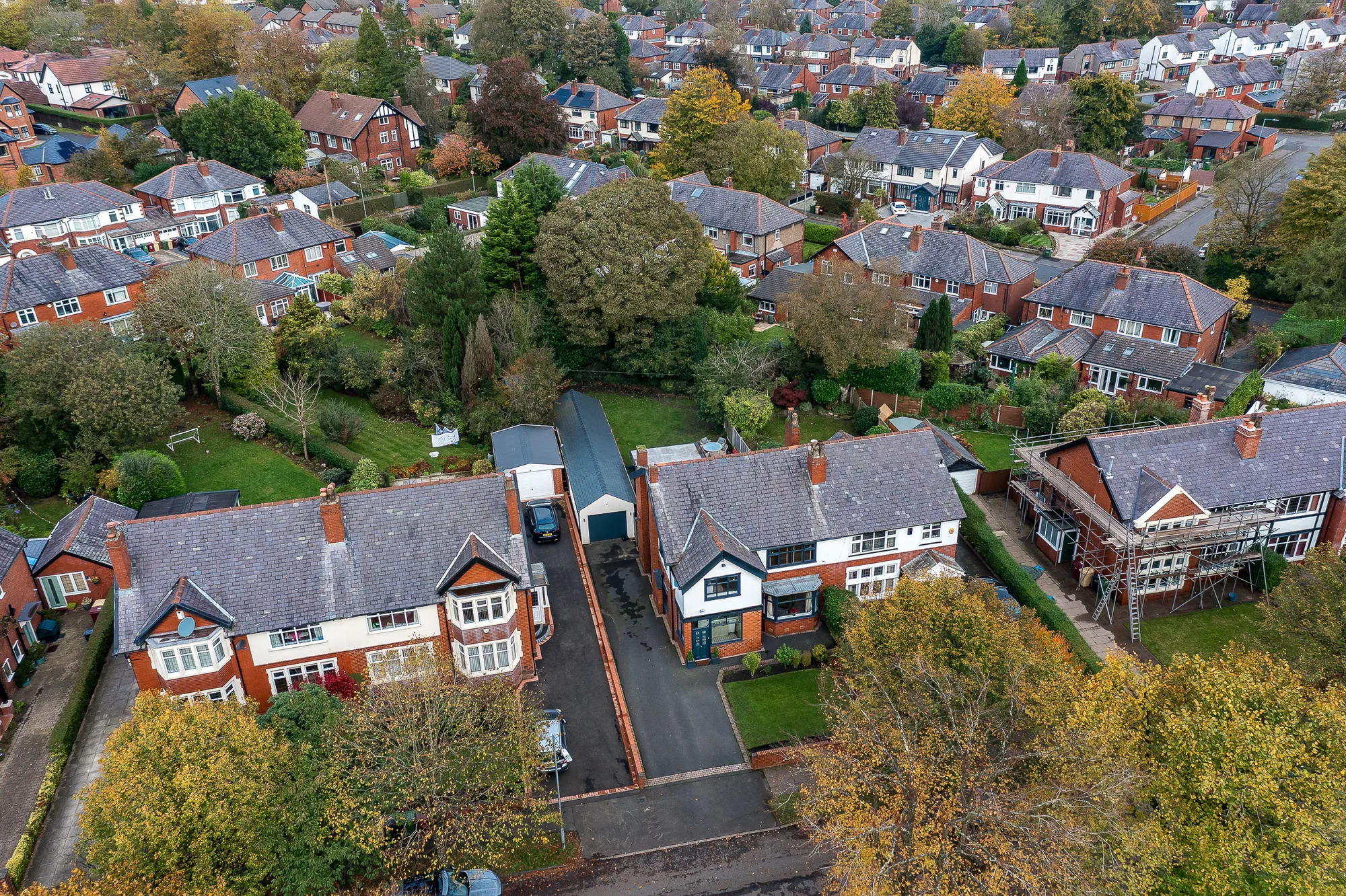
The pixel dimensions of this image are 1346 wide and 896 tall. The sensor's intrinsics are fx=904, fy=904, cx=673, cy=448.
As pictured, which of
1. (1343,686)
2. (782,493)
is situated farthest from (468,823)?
(1343,686)

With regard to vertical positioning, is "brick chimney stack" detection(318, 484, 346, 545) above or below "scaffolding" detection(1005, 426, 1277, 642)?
above

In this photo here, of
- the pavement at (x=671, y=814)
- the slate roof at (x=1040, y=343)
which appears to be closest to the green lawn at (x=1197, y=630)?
the pavement at (x=671, y=814)

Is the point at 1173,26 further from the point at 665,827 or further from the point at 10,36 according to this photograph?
the point at 10,36

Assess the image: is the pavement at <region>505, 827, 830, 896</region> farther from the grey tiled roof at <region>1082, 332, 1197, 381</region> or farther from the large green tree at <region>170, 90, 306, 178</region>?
the large green tree at <region>170, 90, 306, 178</region>

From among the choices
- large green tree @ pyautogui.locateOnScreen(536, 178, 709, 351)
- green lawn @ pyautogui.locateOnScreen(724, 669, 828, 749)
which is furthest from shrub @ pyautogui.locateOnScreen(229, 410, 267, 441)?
green lawn @ pyautogui.locateOnScreen(724, 669, 828, 749)

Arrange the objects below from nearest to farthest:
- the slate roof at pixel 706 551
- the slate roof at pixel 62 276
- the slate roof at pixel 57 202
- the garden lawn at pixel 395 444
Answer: the slate roof at pixel 706 551 < the garden lawn at pixel 395 444 < the slate roof at pixel 62 276 < the slate roof at pixel 57 202

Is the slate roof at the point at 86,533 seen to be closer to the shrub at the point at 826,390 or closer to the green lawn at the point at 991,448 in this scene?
the shrub at the point at 826,390
